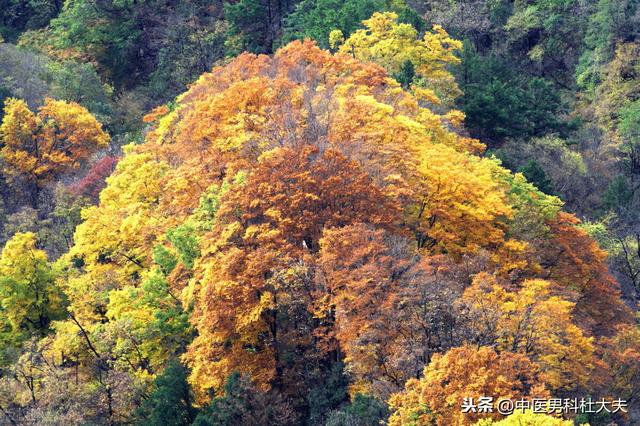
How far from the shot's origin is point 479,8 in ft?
305

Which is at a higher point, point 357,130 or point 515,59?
point 357,130

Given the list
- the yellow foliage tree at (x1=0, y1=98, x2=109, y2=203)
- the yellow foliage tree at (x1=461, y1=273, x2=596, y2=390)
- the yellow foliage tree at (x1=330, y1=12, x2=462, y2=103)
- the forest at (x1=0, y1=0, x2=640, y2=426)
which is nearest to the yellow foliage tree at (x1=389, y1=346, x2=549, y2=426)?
the forest at (x1=0, y1=0, x2=640, y2=426)

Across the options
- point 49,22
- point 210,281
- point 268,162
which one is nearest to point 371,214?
point 268,162

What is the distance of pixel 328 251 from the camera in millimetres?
39312

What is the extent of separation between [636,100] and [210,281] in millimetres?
51618

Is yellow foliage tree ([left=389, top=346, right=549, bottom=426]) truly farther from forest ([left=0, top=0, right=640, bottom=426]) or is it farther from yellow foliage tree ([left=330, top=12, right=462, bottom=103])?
yellow foliage tree ([left=330, top=12, right=462, bottom=103])

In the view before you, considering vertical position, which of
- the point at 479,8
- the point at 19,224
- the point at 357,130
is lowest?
the point at 19,224

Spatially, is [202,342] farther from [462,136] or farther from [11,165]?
[11,165]

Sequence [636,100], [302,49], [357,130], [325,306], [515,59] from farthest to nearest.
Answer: [515,59]
[636,100]
[302,49]
[357,130]
[325,306]

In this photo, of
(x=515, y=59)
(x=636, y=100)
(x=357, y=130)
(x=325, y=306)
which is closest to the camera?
(x=325, y=306)

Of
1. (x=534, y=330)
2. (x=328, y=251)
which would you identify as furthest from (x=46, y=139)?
(x=534, y=330)

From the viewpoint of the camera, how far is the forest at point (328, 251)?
37188mm

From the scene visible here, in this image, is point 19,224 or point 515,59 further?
point 515,59

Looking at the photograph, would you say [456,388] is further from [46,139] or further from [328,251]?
[46,139]
